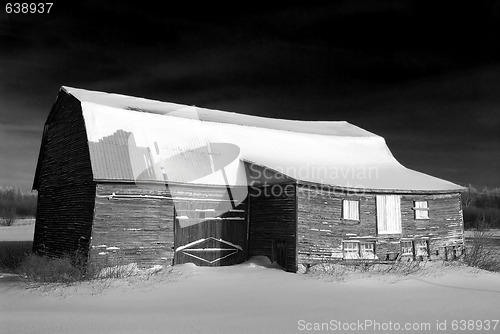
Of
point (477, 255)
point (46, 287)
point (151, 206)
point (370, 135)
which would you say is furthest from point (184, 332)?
point (370, 135)

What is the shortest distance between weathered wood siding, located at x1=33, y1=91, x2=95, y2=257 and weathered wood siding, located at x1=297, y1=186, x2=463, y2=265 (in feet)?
27.4

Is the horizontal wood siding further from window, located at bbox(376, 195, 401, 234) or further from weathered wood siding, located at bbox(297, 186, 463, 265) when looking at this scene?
window, located at bbox(376, 195, 401, 234)

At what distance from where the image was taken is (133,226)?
16500mm

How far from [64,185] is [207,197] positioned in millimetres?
6287

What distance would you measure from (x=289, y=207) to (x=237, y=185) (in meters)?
2.71

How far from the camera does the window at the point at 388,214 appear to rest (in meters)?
19.8

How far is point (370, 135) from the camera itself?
2853 centimetres

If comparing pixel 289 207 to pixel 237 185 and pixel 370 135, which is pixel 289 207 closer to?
pixel 237 185

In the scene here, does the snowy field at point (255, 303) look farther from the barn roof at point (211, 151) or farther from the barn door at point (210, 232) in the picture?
the barn roof at point (211, 151)

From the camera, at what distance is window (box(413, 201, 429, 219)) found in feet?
68.3

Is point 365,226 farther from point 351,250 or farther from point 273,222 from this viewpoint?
point 273,222

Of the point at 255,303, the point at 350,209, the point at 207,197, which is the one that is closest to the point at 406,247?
the point at 350,209

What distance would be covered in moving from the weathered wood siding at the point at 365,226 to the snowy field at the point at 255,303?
4.89ft

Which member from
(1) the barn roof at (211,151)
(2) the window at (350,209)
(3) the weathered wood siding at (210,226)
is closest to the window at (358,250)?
(2) the window at (350,209)
